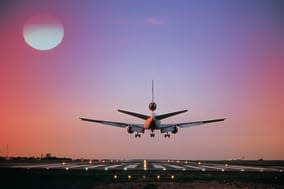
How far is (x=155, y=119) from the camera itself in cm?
7538

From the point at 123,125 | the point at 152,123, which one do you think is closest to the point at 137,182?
the point at 152,123

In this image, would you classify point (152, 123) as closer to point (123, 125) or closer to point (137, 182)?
point (123, 125)

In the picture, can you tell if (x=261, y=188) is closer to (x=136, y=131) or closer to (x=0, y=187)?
(x=0, y=187)

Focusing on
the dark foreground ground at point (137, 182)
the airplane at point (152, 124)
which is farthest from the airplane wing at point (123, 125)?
the dark foreground ground at point (137, 182)

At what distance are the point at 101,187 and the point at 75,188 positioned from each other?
78.2 inches

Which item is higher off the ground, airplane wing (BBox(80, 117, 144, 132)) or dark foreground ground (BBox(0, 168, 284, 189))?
airplane wing (BBox(80, 117, 144, 132))

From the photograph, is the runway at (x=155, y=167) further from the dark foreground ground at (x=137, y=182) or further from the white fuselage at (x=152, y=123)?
the dark foreground ground at (x=137, y=182)

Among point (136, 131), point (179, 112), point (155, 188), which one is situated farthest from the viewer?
point (136, 131)

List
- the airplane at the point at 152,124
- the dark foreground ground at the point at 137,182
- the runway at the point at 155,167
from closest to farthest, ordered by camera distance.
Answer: the dark foreground ground at the point at 137,182
the runway at the point at 155,167
the airplane at the point at 152,124

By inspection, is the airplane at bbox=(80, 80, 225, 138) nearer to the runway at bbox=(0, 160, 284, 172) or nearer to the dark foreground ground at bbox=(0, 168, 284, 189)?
the runway at bbox=(0, 160, 284, 172)

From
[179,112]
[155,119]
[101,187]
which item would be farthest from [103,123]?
[101,187]

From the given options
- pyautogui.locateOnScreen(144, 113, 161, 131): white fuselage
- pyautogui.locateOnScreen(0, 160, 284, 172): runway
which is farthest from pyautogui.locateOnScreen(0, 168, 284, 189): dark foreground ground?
pyautogui.locateOnScreen(144, 113, 161, 131): white fuselage

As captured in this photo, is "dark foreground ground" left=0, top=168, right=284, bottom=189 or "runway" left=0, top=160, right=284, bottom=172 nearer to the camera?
"dark foreground ground" left=0, top=168, right=284, bottom=189

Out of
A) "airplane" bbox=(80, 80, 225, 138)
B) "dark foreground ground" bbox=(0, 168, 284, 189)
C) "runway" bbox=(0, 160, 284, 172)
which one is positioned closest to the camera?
"dark foreground ground" bbox=(0, 168, 284, 189)
